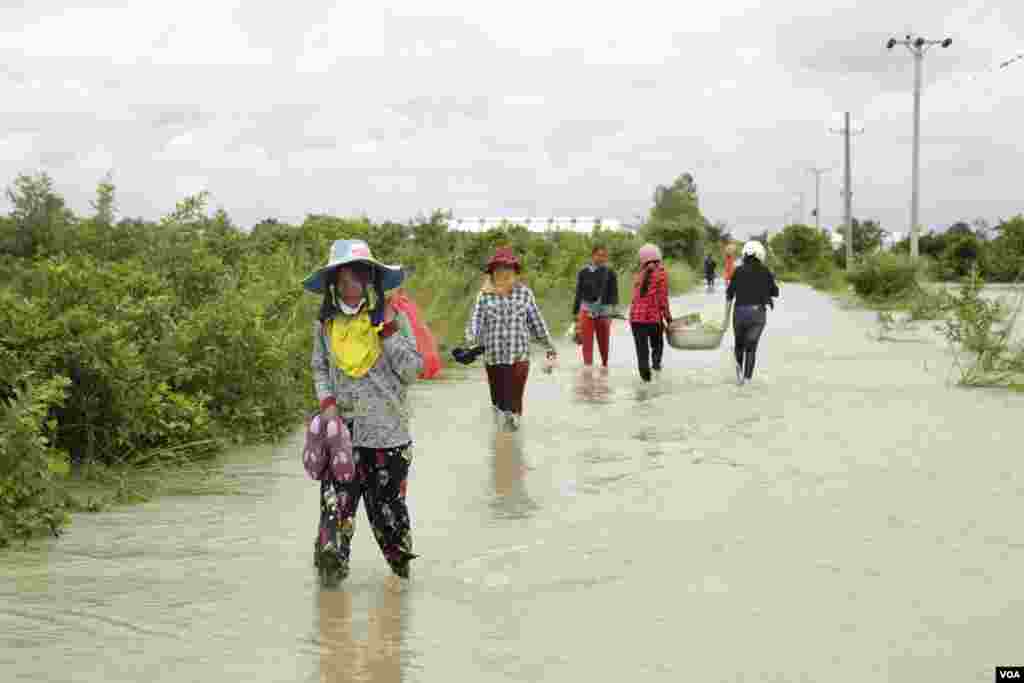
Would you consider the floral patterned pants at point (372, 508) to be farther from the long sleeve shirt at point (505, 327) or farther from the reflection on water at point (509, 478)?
the long sleeve shirt at point (505, 327)

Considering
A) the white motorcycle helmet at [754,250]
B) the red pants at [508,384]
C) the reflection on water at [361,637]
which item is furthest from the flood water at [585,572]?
the white motorcycle helmet at [754,250]

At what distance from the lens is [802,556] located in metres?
7.63

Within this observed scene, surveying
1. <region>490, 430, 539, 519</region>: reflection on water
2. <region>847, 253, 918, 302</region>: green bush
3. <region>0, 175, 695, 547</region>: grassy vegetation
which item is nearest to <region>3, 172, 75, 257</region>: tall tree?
<region>0, 175, 695, 547</region>: grassy vegetation

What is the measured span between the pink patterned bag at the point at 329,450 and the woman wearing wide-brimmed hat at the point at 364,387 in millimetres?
62

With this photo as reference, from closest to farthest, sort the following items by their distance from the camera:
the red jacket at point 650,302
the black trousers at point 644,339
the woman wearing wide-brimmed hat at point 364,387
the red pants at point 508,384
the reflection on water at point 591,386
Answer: the woman wearing wide-brimmed hat at point 364,387 < the red pants at point 508,384 < the reflection on water at point 591,386 < the red jacket at point 650,302 < the black trousers at point 644,339

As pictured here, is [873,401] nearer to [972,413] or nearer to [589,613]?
[972,413]

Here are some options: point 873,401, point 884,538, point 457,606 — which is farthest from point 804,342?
point 457,606

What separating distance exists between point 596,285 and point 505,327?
6.30 m

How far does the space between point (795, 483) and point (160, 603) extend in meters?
5.02

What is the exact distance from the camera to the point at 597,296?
1875 cm

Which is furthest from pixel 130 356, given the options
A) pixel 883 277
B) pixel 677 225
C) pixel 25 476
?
pixel 677 225

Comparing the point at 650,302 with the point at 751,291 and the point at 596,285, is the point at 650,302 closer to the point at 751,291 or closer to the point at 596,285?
the point at 596,285

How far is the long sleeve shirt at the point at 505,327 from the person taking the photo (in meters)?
12.5

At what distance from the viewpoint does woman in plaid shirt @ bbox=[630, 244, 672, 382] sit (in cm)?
1759
